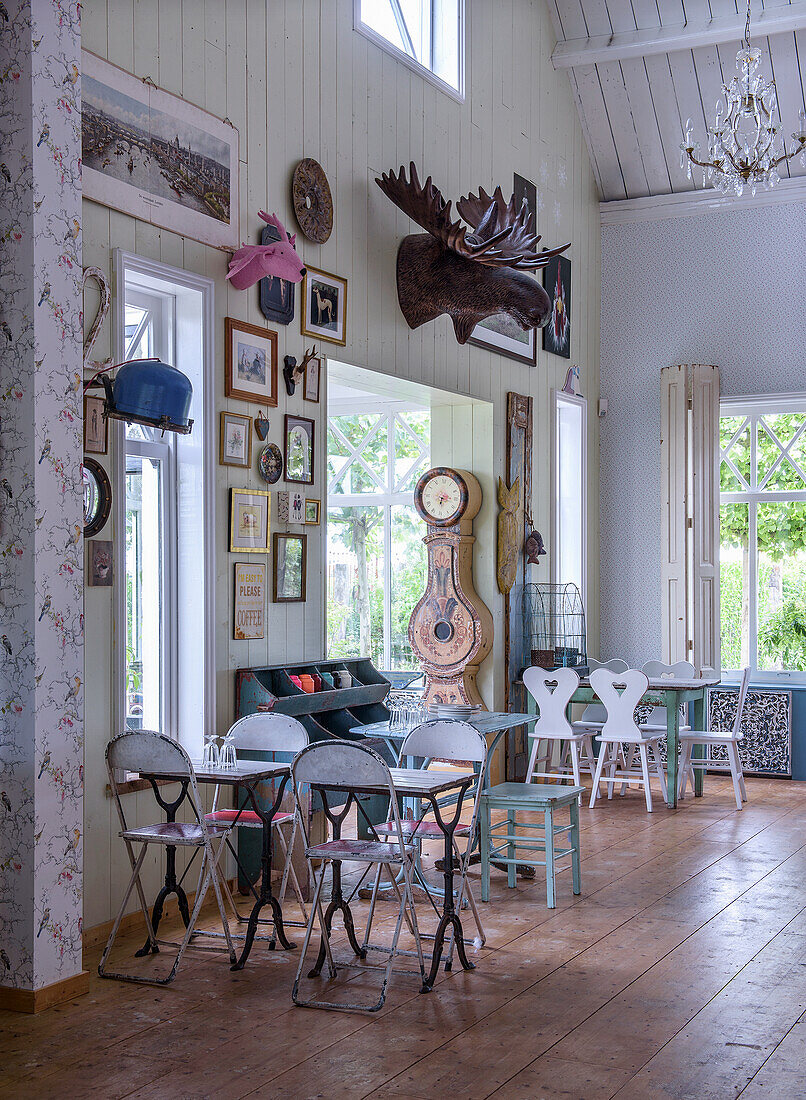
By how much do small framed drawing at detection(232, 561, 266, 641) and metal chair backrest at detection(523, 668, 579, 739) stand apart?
2.53m

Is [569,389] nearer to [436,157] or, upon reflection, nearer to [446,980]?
[436,157]

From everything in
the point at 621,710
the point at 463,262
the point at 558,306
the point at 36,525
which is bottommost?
the point at 621,710

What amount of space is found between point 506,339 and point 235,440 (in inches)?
141

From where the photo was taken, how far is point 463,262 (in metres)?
7.18

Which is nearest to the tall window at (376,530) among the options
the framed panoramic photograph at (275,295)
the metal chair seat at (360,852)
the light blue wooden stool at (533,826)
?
the framed panoramic photograph at (275,295)

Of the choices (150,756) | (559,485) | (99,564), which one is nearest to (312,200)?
(99,564)

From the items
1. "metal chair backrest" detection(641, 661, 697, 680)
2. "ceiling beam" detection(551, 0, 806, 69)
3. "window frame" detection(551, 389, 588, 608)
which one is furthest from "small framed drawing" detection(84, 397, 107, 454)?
"ceiling beam" detection(551, 0, 806, 69)

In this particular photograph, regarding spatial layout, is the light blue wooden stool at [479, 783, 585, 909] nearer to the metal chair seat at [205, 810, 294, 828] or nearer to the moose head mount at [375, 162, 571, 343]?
the metal chair seat at [205, 810, 294, 828]

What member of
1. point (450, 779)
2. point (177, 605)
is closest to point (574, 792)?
point (450, 779)

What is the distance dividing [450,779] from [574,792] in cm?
126

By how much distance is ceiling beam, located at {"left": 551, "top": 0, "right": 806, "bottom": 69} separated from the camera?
29.0ft

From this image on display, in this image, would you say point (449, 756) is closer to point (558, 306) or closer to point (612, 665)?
point (612, 665)

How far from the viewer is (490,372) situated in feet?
28.2

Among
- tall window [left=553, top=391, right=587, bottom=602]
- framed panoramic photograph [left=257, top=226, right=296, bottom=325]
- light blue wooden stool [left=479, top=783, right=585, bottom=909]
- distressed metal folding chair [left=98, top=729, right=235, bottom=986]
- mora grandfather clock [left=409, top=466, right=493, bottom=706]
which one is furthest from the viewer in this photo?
tall window [left=553, top=391, right=587, bottom=602]
